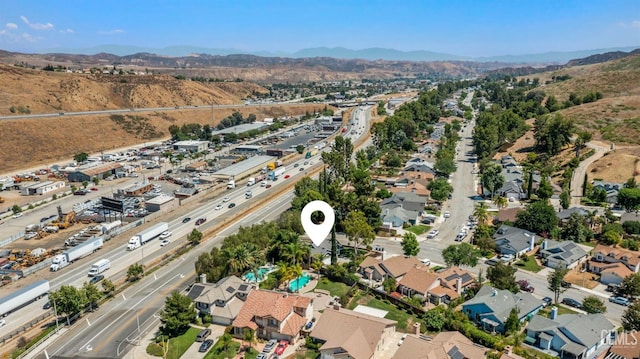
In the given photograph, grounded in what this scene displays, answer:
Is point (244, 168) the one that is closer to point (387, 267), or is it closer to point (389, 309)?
point (387, 267)

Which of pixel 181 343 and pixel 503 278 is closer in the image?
pixel 181 343

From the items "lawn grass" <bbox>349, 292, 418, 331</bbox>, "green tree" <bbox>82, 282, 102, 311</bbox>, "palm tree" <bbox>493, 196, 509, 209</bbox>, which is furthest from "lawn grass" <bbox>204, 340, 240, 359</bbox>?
"palm tree" <bbox>493, 196, 509, 209</bbox>

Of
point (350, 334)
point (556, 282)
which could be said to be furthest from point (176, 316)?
point (556, 282)

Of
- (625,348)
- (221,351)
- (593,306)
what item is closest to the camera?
(625,348)

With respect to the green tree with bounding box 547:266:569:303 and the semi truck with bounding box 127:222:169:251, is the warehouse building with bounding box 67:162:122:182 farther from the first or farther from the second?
the green tree with bounding box 547:266:569:303

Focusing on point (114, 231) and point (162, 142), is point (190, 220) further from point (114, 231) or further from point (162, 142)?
point (162, 142)

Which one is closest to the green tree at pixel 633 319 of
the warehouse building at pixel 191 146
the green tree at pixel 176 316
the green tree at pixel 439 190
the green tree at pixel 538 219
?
→ the green tree at pixel 538 219

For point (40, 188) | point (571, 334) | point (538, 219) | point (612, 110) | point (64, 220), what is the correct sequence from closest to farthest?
1. point (571, 334)
2. point (538, 219)
3. point (64, 220)
4. point (40, 188)
5. point (612, 110)

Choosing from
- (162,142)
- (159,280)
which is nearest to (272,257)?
(159,280)

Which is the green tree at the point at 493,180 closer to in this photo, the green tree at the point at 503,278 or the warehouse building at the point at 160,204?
the green tree at the point at 503,278
